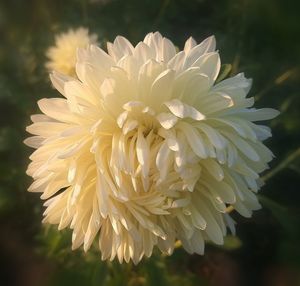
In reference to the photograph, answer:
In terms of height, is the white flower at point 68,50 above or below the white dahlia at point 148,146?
above

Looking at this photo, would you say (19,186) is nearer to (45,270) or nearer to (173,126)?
(45,270)

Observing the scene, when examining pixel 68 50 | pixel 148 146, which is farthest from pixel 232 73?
pixel 148 146

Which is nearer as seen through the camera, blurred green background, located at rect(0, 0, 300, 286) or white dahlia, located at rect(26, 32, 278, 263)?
white dahlia, located at rect(26, 32, 278, 263)

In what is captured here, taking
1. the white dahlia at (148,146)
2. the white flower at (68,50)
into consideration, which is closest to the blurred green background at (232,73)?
the white flower at (68,50)

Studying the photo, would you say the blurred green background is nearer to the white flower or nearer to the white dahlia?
the white flower

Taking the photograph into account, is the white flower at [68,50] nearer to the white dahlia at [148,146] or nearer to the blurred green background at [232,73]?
the blurred green background at [232,73]

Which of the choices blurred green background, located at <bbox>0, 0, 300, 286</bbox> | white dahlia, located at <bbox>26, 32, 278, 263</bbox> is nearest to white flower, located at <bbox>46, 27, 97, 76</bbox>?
blurred green background, located at <bbox>0, 0, 300, 286</bbox>
